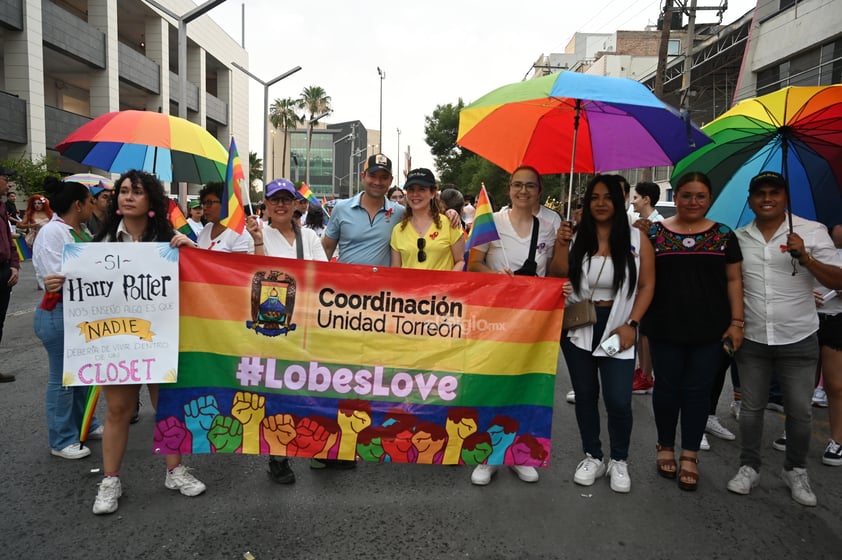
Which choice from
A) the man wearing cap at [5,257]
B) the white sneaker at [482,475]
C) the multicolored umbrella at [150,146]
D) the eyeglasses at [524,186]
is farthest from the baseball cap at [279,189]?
the man wearing cap at [5,257]

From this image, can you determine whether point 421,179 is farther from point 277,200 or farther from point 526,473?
point 526,473

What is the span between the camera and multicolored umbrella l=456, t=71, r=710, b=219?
3592mm

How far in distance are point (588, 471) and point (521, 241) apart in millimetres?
1571

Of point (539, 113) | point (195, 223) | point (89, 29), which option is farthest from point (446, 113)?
point (539, 113)

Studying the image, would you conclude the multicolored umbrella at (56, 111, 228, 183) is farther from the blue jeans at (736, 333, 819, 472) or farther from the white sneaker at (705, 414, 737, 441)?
the white sneaker at (705, 414, 737, 441)

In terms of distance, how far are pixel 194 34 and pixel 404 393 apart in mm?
34078

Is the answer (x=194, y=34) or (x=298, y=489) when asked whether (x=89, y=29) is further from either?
(x=298, y=489)

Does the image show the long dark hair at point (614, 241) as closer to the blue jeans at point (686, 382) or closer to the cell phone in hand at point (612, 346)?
the cell phone in hand at point (612, 346)

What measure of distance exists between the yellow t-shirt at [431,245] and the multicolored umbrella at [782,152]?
67.9 inches

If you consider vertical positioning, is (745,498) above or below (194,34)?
below

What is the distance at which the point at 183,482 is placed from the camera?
347cm

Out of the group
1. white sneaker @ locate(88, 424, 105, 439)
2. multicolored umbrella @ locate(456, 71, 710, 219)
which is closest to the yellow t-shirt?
multicolored umbrella @ locate(456, 71, 710, 219)

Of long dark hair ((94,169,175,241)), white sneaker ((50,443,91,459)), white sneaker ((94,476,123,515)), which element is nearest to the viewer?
white sneaker ((94,476,123,515))

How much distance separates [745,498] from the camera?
3.61 metres
